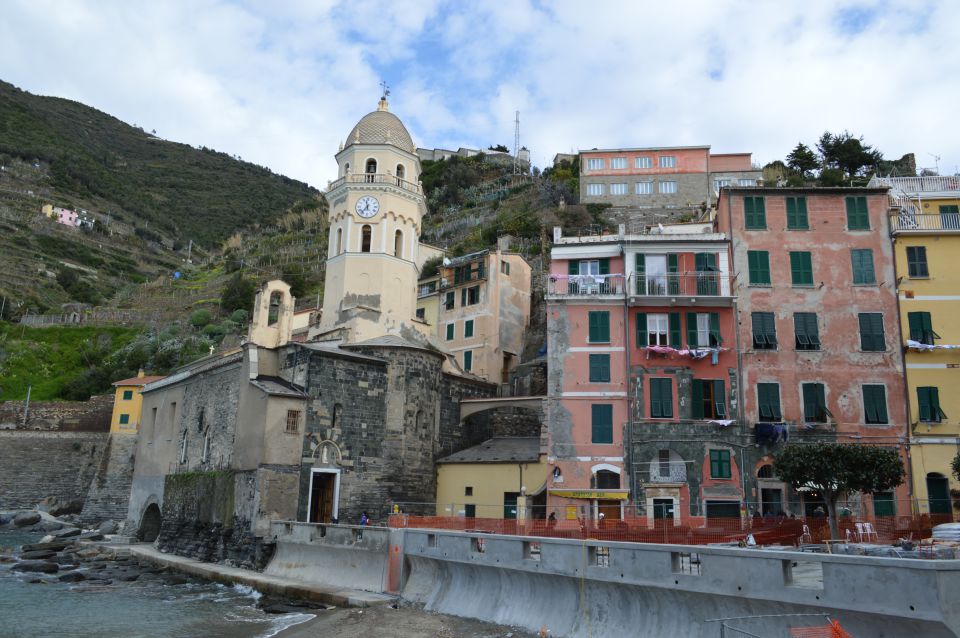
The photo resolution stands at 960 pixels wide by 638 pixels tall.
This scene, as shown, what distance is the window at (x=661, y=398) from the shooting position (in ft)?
88.1

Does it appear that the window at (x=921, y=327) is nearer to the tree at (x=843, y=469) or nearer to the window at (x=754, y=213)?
the window at (x=754, y=213)

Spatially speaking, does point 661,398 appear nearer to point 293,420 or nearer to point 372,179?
point 293,420

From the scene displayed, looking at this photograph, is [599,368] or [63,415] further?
[63,415]

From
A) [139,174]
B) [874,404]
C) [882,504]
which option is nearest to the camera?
[882,504]

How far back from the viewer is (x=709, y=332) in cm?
2742

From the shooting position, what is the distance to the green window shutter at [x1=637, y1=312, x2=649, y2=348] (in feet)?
90.9

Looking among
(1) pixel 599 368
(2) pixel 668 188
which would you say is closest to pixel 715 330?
(1) pixel 599 368

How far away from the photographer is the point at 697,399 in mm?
26844

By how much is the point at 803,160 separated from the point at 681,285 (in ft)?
147

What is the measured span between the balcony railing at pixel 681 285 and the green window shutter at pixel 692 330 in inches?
32.9

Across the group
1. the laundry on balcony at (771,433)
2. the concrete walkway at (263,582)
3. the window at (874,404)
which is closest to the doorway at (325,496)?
the concrete walkway at (263,582)

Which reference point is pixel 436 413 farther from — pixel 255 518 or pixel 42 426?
pixel 42 426

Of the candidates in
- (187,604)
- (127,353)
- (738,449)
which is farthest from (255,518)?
(127,353)

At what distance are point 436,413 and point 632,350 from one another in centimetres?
1106
